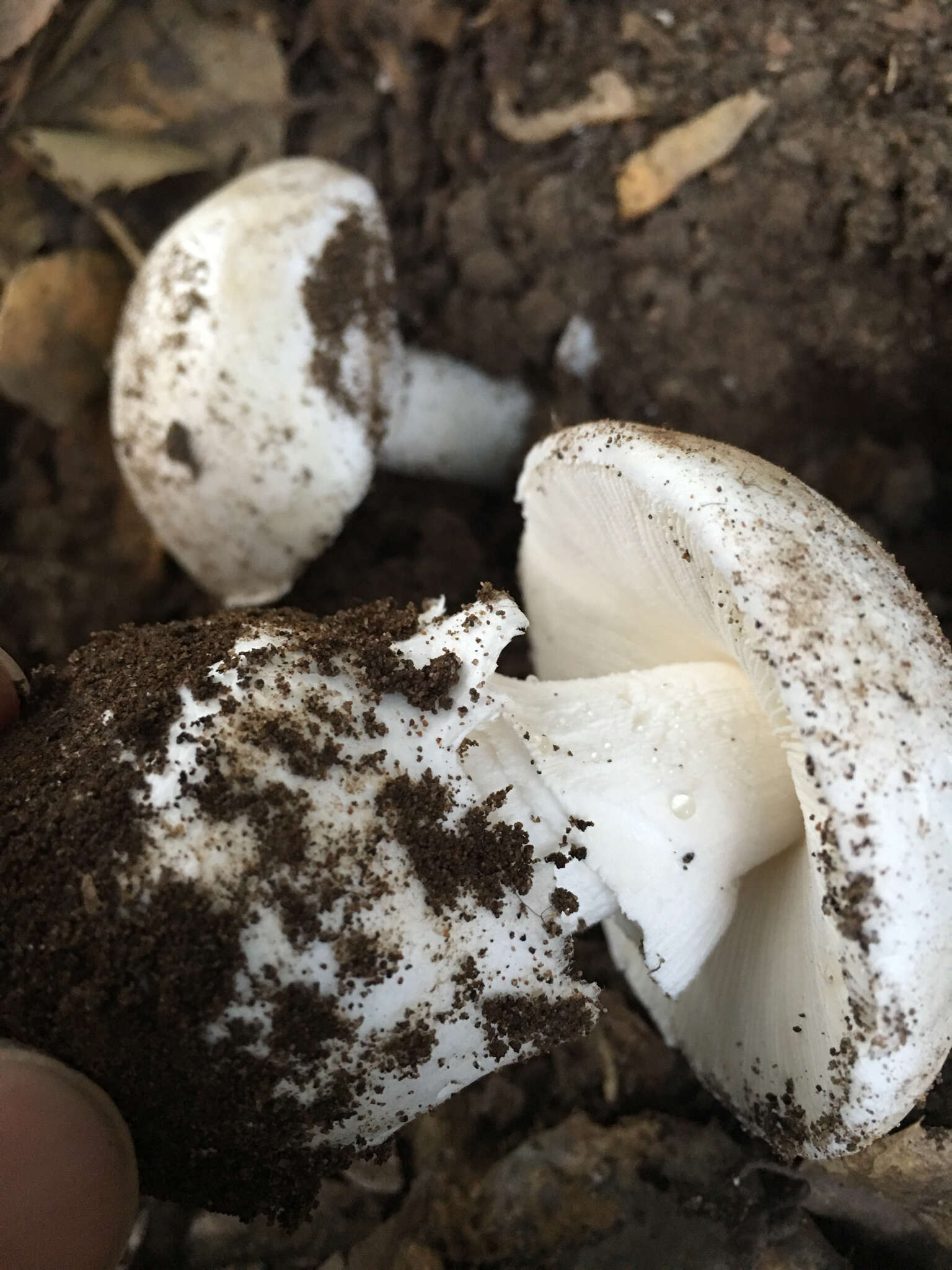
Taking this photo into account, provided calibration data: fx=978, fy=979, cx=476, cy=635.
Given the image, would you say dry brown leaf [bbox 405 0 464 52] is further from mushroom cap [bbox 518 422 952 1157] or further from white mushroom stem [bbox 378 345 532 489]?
mushroom cap [bbox 518 422 952 1157]

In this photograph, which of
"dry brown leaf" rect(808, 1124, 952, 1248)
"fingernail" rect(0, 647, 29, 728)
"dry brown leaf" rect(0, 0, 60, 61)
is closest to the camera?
"fingernail" rect(0, 647, 29, 728)

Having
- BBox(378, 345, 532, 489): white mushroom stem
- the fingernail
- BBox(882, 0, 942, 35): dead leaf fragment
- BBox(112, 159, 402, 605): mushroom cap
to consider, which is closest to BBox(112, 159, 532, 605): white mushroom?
BBox(112, 159, 402, 605): mushroom cap

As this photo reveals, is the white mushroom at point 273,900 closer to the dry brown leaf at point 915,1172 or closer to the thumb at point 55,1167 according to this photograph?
the thumb at point 55,1167

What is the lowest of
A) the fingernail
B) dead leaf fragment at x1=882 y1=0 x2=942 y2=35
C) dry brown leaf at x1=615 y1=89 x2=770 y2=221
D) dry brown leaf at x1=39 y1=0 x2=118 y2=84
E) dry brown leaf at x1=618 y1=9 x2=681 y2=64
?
the fingernail

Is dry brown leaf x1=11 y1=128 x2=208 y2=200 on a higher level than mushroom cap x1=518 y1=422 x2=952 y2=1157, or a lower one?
higher

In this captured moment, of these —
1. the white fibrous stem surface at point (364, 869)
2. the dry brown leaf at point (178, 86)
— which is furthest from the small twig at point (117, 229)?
the white fibrous stem surface at point (364, 869)

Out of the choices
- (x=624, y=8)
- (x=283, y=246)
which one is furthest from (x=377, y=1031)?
(x=624, y=8)

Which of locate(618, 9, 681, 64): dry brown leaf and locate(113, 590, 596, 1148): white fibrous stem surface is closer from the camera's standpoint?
locate(113, 590, 596, 1148): white fibrous stem surface

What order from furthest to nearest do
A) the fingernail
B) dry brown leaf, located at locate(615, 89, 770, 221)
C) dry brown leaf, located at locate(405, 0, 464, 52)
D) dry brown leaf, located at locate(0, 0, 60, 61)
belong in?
dry brown leaf, located at locate(405, 0, 464, 52)
dry brown leaf, located at locate(615, 89, 770, 221)
dry brown leaf, located at locate(0, 0, 60, 61)
the fingernail

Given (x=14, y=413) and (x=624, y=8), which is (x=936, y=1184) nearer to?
(x=624, y=8)
